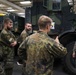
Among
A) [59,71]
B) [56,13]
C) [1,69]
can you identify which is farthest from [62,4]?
[1,69]

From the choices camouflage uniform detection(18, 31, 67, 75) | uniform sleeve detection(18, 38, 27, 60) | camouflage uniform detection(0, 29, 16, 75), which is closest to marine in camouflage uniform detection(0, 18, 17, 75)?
camouflage uniform detection(0, 29, 16, 75)

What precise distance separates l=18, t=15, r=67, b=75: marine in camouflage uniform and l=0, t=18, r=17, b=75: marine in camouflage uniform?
1.77m

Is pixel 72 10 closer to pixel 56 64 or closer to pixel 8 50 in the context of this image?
pixel 56 64

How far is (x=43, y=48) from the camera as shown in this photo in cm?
293

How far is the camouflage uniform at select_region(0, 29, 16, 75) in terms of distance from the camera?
15.7 feet

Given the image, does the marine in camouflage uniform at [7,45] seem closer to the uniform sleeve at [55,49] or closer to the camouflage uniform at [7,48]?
the camouflage uniform at [7,48]

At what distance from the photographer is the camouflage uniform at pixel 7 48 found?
480 centimetres

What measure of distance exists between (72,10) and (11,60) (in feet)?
9.49

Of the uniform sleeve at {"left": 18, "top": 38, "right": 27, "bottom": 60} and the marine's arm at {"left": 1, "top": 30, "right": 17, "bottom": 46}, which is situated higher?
the uniform sleeve at {"left": 18, "top": 38, "right": 27, "bottom": 60}

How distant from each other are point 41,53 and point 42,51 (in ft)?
0.08

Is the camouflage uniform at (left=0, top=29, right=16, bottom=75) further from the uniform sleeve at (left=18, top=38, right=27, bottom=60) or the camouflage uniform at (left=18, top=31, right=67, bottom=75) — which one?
the camouflage uniform at (left=18, top=31, right=67, bottom=75)

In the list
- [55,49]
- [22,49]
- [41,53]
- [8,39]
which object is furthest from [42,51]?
[8,39]

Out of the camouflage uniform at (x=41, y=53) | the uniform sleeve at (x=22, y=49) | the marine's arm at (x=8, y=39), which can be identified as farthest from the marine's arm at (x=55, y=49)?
the marine's arm at (x=8, y=39)

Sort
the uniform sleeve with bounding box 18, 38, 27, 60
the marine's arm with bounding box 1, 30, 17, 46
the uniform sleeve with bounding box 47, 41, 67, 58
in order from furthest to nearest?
the marine's arm with bounding box 1, 30, 17, 46, the uniform sleeve with bounding box 18, 38, 27, 60, the uniform sleeve with bounding box 47, 41, 67, 58
